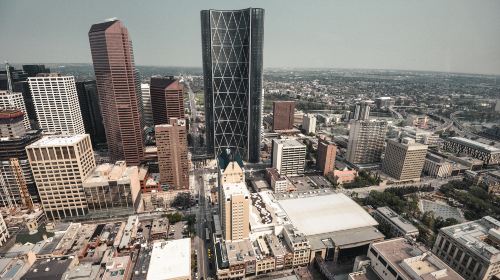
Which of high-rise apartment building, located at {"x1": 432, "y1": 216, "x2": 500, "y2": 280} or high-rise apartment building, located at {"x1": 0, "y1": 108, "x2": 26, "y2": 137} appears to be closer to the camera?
high-rise apartment building, located at {"x1": 432, "y1": 216, "x2": 500, "y2": 280}

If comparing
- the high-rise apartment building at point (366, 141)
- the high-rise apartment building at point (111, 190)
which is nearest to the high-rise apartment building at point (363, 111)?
the high-rise apartment building at point (366, 141)

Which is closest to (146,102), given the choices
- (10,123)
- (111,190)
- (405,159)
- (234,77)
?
(234,77)

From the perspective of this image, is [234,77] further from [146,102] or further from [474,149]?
[474,149]

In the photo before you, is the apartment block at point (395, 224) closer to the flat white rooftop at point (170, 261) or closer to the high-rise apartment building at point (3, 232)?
the flat white rooftop at point (170, 261)

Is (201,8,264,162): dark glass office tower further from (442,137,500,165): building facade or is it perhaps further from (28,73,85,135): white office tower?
(442,137,500,165): building facade

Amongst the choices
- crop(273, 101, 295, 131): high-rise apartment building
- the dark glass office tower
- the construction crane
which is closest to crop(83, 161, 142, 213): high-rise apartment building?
the construction crane

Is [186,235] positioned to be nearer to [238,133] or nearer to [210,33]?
[238,133]
